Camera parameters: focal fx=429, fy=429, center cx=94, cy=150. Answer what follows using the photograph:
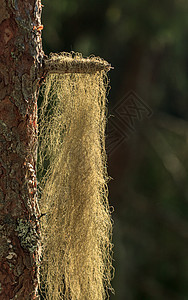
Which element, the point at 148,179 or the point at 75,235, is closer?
the point at 75,235

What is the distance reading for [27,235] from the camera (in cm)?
72

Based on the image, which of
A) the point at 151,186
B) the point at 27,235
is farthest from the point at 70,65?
the point at 151,186

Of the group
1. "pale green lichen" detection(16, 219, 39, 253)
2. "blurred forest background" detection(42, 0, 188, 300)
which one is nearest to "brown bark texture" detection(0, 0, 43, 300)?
"pale green lichen" detection(16, 219, 39, 253)

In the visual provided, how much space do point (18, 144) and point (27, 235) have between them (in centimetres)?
15

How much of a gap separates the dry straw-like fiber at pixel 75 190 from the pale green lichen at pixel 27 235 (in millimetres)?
77

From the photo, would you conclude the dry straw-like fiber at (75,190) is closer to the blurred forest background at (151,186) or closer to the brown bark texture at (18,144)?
the brown bark texture at (18,144)

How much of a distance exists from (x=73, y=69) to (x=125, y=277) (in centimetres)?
172

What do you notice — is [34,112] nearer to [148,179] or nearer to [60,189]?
[60,189]

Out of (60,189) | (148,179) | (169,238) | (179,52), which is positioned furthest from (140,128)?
(60,189)

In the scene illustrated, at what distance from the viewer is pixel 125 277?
2262 mm

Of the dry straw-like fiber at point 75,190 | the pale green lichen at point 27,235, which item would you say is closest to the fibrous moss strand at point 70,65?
the dry straw-like fiber at point 75,190

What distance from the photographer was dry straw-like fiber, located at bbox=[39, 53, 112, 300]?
31.3 inches

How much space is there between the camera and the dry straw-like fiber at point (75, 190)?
31.3 inches

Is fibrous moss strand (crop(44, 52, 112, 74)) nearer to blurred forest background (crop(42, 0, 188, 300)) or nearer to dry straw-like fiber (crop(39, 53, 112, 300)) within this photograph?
dry straw-like fiber (crop(39, 53, 112, 300))
